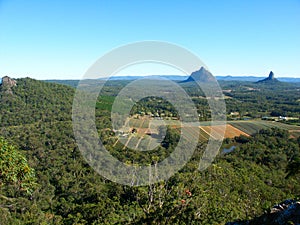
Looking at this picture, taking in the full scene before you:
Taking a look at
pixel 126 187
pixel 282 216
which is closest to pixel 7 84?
pixel 126 187

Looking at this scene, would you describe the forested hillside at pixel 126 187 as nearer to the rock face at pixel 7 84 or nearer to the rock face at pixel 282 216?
the rock face at pixel 7 84

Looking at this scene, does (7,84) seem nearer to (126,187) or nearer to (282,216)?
(126,187)

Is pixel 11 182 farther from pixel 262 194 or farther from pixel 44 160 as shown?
pixel 44 160

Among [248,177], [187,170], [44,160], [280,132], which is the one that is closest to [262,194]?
[248,177]

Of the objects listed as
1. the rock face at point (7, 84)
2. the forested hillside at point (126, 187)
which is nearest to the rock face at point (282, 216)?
the forested hillside at point (126, 187)

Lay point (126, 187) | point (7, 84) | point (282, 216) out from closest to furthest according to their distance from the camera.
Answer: point (282, 216), point (126, 187), point (7, 84)

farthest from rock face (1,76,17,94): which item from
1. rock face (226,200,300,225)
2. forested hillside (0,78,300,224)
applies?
rock face (226,200,300,225)
